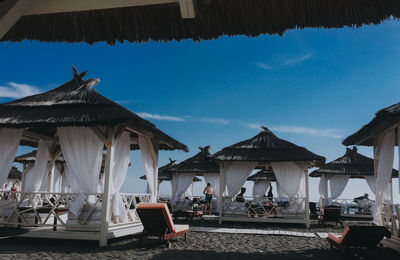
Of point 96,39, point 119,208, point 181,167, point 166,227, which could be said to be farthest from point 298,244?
point 181,167

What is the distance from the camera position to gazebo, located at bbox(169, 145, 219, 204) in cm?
1675

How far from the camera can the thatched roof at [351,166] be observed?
53.1 feet

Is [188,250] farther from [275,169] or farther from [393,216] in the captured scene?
[275,169]

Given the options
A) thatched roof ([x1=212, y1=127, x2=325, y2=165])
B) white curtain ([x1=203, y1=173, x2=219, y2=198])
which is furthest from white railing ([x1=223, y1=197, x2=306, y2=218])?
white curtain ([x1=203, y1=173, x2=219, y2=198])

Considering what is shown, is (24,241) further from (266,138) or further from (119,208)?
(266,138)

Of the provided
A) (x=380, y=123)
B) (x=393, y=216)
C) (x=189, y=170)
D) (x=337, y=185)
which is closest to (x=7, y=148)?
(x=380, y=123)

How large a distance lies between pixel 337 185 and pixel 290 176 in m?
6.72

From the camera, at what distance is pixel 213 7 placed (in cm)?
264

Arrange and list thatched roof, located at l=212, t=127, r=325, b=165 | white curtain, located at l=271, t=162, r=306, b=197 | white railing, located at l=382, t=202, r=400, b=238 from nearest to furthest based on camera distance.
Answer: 1. white railing, located at l=382, t=202, r=400, b=238
2. thatched roof, located at l=212, t=127, r=325, b=165
3. white curtain, located at l=271, t=162, r=306, b=197

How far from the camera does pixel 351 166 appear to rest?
16766mm

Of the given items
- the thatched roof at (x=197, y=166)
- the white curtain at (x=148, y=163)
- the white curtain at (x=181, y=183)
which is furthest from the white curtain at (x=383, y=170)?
the white curtain at (x=181, y=183)

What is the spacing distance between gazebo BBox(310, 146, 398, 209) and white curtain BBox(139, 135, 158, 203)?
10.00 meters

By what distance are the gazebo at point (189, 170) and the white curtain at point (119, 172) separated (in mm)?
8831

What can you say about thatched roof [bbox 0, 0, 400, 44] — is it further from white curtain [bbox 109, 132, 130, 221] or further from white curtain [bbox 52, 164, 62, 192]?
white curtain [bbox 52, 164, 62, 192]
